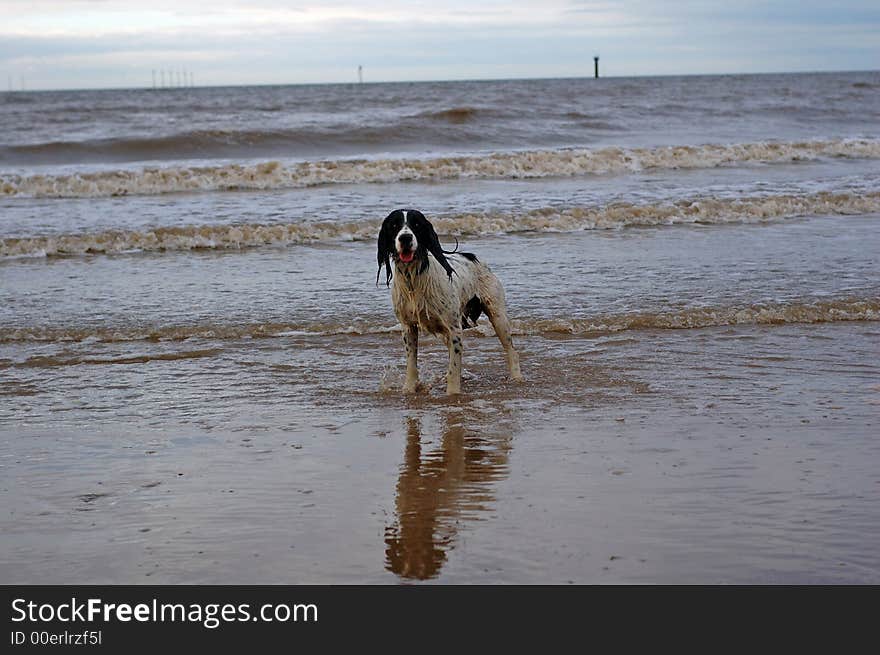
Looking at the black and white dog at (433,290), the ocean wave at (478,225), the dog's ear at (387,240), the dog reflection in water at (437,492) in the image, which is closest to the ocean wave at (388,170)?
the ocean wave at (478,225)

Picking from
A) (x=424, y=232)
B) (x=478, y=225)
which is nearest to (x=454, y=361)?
(x=424, y=232)

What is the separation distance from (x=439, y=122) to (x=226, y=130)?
6707mm

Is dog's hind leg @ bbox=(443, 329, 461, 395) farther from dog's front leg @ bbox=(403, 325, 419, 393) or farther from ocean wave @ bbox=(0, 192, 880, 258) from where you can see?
ocean wave @ bbox=(0, 192, 880, 258)

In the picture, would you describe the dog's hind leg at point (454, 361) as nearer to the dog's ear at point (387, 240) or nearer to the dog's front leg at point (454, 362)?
the dog's front leg at point (454, 362)

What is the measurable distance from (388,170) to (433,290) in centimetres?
1550

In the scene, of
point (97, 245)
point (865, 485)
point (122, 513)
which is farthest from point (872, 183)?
point (122, 513)

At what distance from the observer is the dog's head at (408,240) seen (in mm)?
7379

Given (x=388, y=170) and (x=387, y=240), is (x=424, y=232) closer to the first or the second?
(x=387, y=240)

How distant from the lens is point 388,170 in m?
23.0

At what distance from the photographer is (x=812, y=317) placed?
10.3 m

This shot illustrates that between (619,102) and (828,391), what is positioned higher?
(619,102)

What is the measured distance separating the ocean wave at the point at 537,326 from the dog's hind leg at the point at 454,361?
80.8 inches
